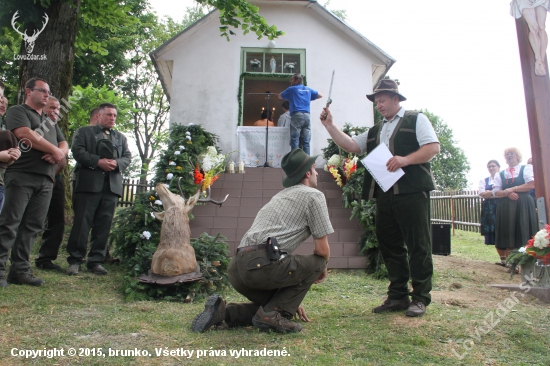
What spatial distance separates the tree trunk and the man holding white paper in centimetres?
514

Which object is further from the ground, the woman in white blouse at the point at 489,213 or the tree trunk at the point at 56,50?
the tree trunk at the point at 56,50

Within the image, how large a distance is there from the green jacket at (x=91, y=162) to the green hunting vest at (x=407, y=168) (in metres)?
3.29

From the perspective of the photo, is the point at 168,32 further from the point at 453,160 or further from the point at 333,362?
the point at 453,160

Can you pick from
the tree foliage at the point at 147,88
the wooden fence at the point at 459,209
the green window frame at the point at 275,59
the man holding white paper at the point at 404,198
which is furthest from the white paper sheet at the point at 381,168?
the tree foliage at the point at 147,88

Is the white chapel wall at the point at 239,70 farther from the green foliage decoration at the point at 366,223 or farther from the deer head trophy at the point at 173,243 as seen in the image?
the deer head trophy at the point at 173,243

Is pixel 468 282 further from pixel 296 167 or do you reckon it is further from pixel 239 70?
pixel 239 70

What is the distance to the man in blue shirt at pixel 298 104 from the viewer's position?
914 cm

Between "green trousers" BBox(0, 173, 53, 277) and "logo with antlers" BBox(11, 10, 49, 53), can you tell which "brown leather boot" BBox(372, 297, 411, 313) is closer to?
"green trousers" BBox(0, 173, 53, 277)

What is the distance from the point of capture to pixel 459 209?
14.2 meters

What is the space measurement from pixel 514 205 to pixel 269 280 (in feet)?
17.2

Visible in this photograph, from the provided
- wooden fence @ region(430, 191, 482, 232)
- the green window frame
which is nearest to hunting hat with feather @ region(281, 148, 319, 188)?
the green window frame

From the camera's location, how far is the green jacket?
5270mm

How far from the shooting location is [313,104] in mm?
10828

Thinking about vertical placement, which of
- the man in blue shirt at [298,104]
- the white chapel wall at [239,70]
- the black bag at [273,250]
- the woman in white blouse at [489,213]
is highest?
the white chapel wall at [239,70]
